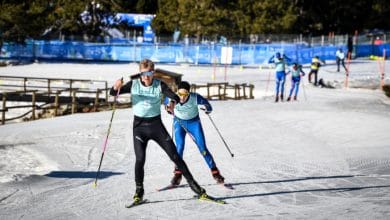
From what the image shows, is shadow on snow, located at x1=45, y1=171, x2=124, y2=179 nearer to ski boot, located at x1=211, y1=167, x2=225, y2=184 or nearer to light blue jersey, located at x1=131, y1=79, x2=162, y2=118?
ski boot, located at x1=211, y1=167, x2=225, y2=184

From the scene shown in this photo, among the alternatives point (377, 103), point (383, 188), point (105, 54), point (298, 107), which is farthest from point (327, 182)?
point (105, 54)

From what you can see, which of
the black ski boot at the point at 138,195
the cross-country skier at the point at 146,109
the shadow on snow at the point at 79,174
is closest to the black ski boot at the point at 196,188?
the cross-country skier at the point at 146,109

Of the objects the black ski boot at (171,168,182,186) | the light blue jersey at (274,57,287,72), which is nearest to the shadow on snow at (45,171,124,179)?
the black ski boot at (171,168,182,186)

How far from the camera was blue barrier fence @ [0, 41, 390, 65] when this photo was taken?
161 feet

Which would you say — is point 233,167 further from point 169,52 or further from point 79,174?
point 169,52

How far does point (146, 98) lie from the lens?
8578 mm

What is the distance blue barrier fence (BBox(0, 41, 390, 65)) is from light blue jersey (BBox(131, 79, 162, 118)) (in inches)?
1499

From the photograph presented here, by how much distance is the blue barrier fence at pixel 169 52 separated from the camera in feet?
161

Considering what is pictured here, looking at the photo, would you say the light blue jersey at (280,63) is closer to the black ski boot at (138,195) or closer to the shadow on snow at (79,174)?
the shadow on snow at (79,174)

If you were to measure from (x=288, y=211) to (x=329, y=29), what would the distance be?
69.1m

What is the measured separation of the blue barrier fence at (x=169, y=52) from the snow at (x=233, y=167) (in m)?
25.6

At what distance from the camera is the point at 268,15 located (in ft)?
206

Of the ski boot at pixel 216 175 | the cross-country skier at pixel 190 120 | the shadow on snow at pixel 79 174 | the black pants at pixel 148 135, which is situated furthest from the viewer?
the shadow on snow at pixel 79 174

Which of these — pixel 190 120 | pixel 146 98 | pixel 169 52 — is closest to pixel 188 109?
pixel 190 120
